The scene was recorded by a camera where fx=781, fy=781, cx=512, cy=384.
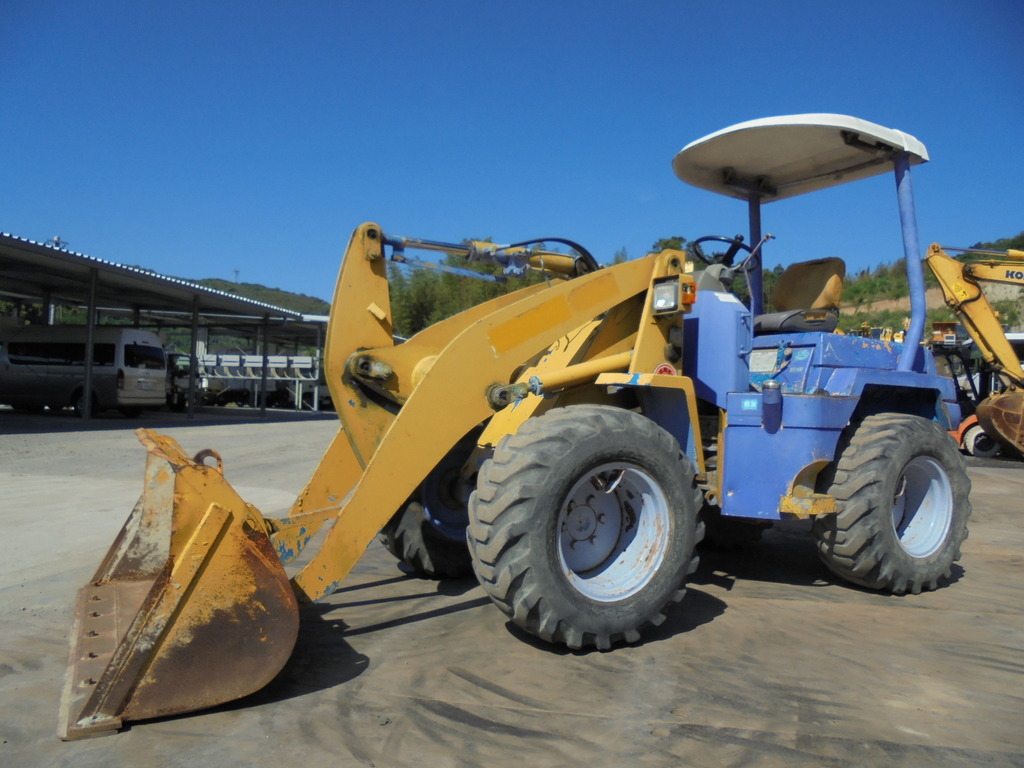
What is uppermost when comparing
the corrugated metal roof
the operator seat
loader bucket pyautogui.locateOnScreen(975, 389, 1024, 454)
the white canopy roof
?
the corrugated metal roof

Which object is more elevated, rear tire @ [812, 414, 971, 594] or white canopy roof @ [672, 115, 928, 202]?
white canopy roof @ [672, 115, 928, 202]

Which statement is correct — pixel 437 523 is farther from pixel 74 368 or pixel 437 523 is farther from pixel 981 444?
pixel 74 368

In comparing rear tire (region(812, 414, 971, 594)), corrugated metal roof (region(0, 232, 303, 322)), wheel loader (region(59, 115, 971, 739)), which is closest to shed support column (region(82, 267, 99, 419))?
corrugated metal roof (region(0, 232, 303, 322))

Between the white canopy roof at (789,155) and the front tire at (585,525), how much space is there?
2.45m

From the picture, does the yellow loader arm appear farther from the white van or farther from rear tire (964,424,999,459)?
the white van

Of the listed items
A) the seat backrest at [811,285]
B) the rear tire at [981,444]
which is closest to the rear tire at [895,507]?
the seat backrest at [811,285]

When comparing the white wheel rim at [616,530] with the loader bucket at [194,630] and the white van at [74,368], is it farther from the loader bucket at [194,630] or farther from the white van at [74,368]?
the white van at [74,368]

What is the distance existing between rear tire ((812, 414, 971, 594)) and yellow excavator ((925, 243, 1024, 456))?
27.1 ft

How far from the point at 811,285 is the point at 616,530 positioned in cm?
275

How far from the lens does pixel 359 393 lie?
4352mm

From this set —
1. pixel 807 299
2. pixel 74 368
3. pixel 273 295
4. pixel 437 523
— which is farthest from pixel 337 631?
pixel 273 295

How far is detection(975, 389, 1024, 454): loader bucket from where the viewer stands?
14180 mm

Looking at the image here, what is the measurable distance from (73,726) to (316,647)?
119cm

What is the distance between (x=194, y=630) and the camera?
2994mm
